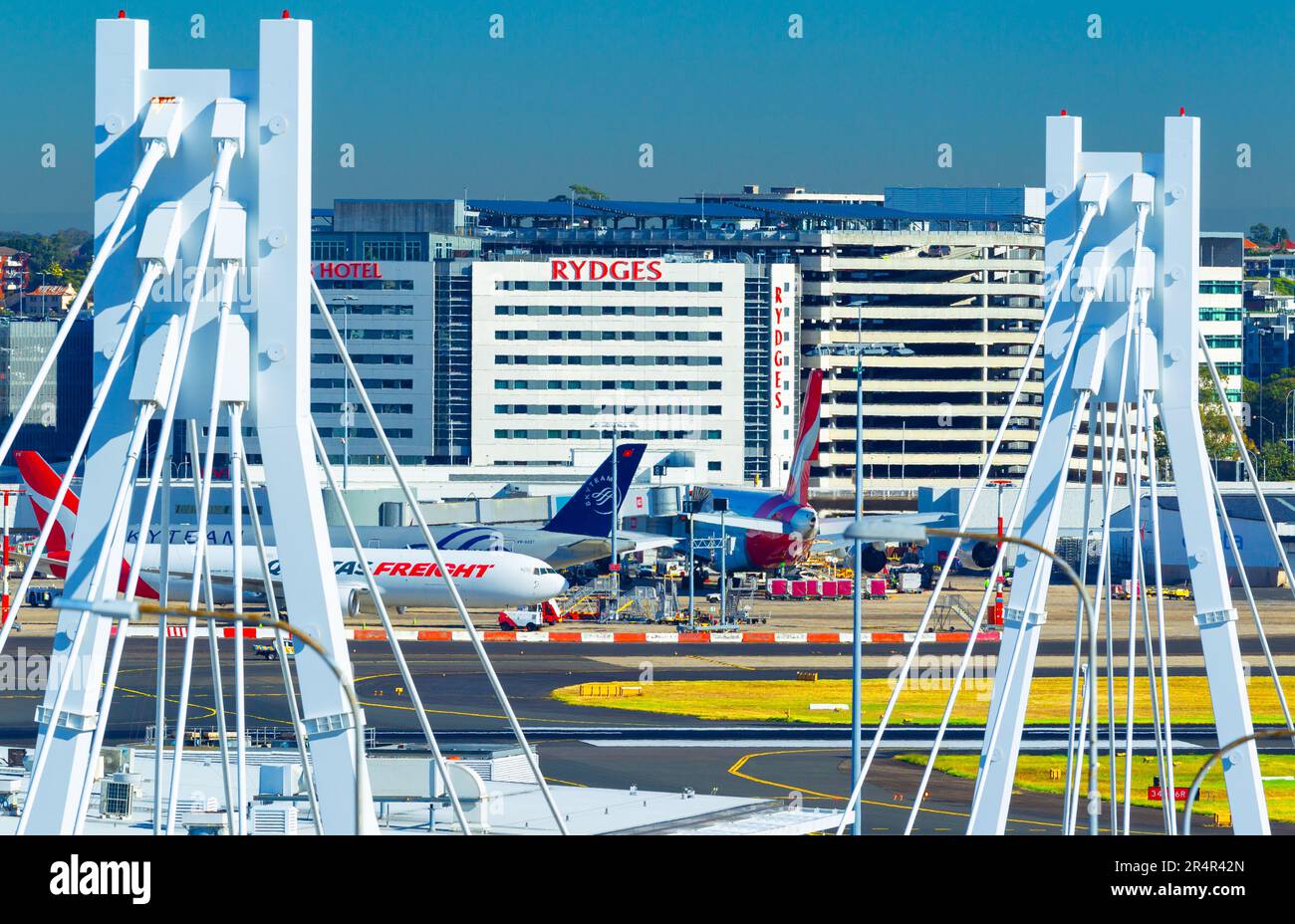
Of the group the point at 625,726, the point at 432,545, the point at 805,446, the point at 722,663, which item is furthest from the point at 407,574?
the point at 432,545

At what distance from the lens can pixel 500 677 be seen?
284ft

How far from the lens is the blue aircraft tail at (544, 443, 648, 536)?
12281 centimetres

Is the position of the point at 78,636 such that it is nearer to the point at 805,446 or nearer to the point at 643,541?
the point at 643,541

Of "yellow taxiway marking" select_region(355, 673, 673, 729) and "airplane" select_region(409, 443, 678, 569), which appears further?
"airplane" select_region(409, 443, 678, 569)

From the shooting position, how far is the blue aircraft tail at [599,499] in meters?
123

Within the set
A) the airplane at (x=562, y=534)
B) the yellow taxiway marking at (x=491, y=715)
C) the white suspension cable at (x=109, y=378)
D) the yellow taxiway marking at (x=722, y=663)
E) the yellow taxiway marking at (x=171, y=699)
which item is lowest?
the yellow taxiway marking at (x=722, y=663)

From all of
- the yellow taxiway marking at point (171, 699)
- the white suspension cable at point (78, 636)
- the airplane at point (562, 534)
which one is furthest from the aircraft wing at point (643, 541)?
the white suspension cable at point (78, 636)

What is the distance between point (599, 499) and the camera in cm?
12406

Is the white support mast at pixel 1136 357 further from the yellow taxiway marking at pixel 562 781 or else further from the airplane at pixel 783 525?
the airplane at pixel 783 525

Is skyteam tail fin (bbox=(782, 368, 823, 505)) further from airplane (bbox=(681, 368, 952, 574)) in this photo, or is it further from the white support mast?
the white support mast

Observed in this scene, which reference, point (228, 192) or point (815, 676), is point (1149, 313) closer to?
point (228, 192)

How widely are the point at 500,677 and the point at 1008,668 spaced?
5495 cm

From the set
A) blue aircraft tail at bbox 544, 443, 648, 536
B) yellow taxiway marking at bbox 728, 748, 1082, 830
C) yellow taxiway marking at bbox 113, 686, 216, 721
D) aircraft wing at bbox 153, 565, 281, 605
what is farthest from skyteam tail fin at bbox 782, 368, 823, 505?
yellow taxiway marking at bbox 728, 748, 1082, 830
